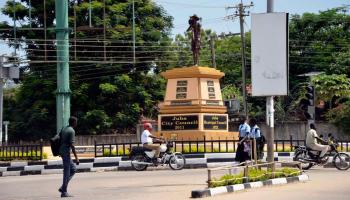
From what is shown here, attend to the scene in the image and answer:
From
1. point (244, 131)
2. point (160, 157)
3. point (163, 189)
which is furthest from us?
point (160, 157)

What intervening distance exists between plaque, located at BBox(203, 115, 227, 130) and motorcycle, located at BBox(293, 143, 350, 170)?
804 centimetres

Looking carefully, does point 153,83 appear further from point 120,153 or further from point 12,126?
point 120,153

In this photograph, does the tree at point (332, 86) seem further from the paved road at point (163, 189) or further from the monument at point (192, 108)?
the paved road at point (163, 189)

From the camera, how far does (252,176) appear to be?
595 inches

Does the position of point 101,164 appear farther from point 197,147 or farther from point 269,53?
point 269,53

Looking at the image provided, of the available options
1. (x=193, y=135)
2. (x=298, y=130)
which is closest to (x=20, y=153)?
(x=193, y=135)

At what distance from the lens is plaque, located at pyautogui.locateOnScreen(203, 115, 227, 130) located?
2911 centimetres

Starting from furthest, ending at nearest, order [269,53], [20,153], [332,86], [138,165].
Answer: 1. [332,86]
2. [20,153]
3. [138,165]
4. [269,53]

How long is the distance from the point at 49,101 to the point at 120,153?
2070cm

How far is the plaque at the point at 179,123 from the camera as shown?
2903 centimetres

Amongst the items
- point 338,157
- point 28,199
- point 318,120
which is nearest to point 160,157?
point 338,157

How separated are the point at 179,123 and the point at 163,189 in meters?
14.1

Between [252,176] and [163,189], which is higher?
[252,176]

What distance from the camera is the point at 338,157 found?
70.0 ft
